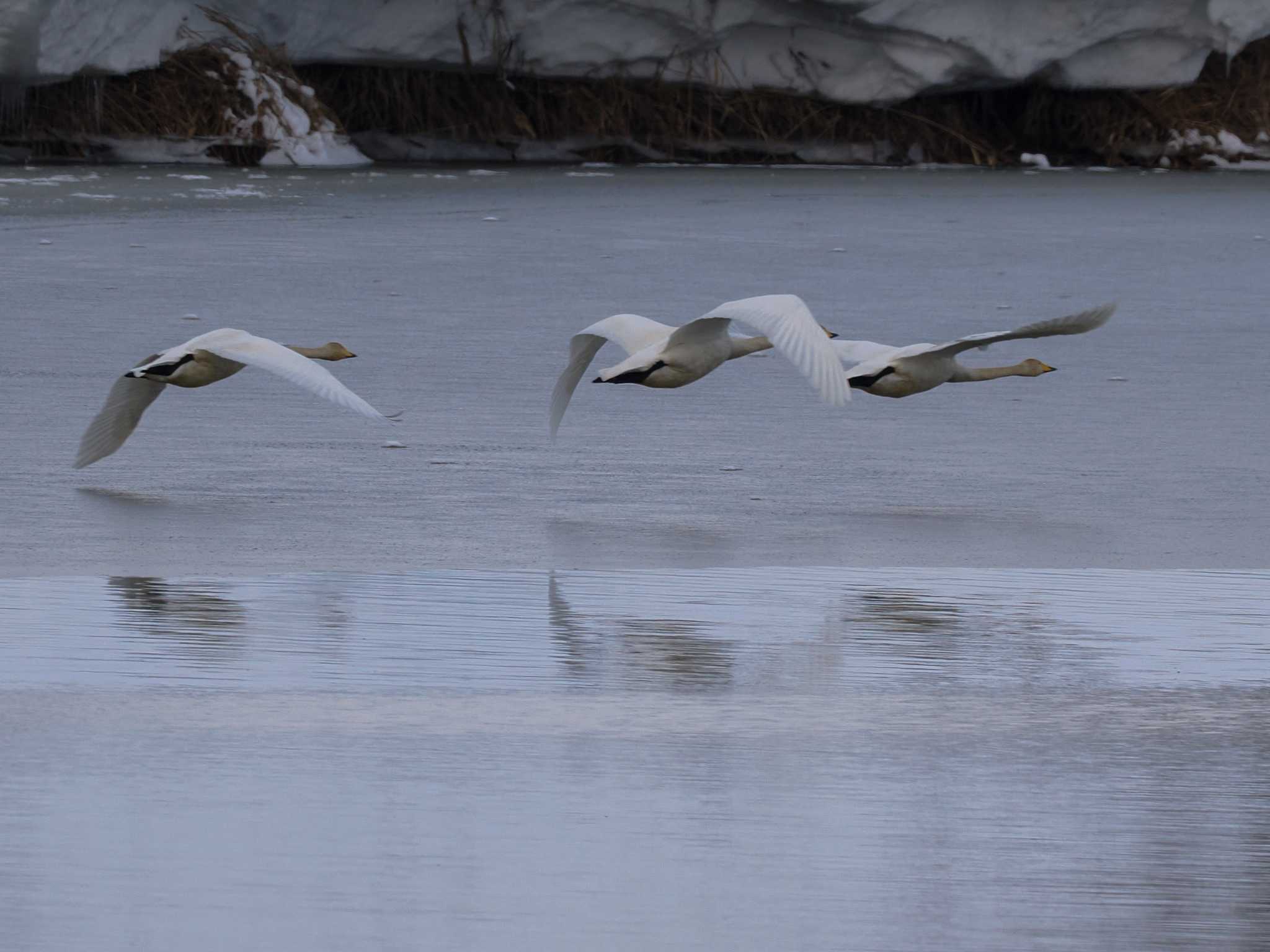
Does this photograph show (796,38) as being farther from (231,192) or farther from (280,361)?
(280,361)

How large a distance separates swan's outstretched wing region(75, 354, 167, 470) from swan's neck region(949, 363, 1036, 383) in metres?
2.72

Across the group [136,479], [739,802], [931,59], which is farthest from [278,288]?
[931,59]

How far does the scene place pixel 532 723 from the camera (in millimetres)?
4500

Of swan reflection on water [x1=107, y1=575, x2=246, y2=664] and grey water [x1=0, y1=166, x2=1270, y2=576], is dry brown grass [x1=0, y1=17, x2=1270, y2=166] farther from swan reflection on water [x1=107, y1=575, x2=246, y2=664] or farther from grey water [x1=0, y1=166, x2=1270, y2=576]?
swan reflection on water [x1=107, y1=575, x2=246, y2=664]

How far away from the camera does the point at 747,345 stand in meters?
7.90

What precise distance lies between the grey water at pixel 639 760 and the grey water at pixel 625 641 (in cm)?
1

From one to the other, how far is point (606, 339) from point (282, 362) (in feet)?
4.23

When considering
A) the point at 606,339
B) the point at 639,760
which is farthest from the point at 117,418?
the point at 639,760

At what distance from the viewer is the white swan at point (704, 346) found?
23.3 ft

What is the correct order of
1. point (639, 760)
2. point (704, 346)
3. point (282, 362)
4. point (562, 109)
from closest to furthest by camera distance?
point (639, 760) < point (282, 362) < point (704, 346) < point (562, 109)

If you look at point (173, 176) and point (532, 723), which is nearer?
point (532, 723)

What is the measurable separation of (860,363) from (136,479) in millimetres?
2436

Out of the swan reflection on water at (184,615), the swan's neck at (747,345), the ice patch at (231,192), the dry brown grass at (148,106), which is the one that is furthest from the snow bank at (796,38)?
the swan reflection on water at (184,615)

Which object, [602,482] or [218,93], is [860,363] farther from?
[218,93]
